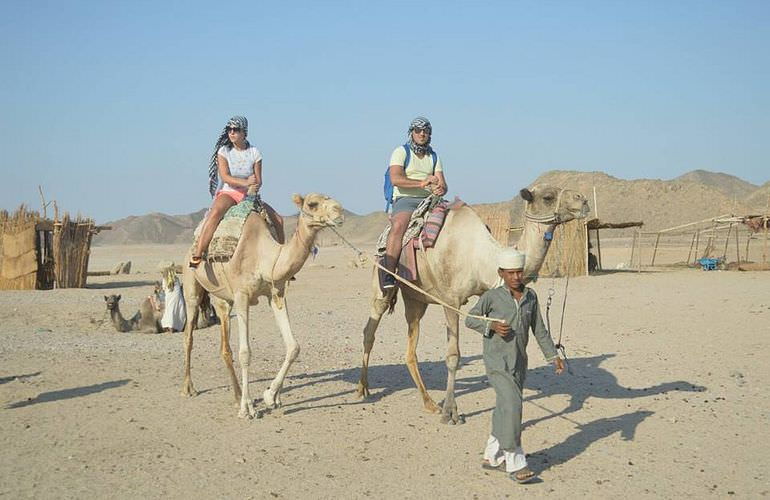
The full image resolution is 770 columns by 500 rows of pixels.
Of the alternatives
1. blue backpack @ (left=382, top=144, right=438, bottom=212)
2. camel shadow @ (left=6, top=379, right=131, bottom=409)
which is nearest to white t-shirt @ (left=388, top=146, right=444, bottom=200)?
blue backpack @ (left=382, top=144, right=438, bottom=212)

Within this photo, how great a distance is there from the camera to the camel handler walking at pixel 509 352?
604 centimetres

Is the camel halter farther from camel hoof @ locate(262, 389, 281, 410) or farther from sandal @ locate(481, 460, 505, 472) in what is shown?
camel hoof @ locate(262, 389, 281, 410)

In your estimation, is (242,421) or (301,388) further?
(301,388)

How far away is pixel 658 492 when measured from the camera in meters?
5.79

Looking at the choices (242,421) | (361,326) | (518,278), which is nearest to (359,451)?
(242,421)

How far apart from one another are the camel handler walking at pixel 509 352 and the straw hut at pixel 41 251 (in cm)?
2203

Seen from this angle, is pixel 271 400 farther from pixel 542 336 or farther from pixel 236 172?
pixel 542 336

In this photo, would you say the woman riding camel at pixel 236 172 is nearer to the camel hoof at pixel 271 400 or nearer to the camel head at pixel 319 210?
the camel head at pixel 319 210

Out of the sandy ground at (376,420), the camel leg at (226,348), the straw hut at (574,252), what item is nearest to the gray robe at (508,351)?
the sandy ground at (376,420)

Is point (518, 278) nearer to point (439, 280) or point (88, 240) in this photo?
point (439, 280)

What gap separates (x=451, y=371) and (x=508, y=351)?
6.80 feet

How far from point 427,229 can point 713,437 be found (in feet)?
11.7

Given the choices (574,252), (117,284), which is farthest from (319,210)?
(117,284)

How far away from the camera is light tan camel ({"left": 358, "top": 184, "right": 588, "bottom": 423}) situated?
7.76 m
